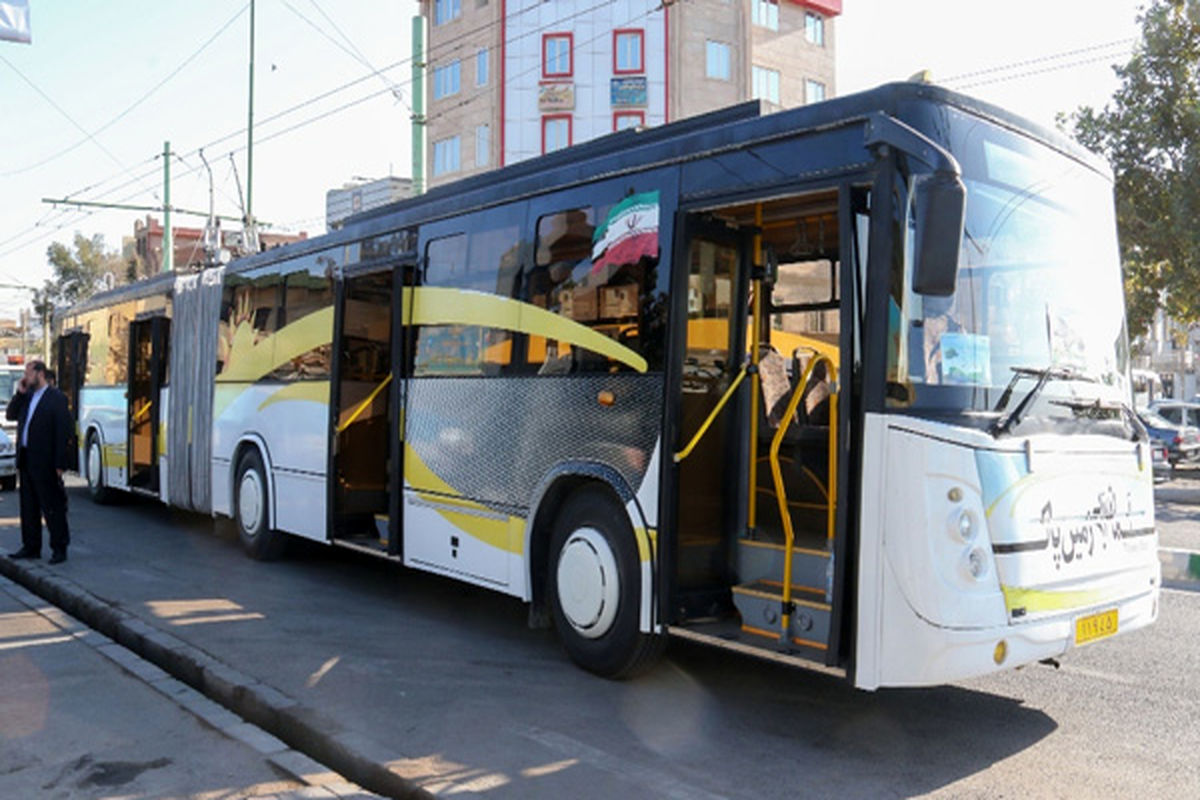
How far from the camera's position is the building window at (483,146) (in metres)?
44.0

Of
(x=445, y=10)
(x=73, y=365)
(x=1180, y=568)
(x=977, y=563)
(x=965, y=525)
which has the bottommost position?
(x=1180, y=568)

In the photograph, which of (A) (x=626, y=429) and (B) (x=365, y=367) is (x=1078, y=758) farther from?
(B) (x=365, y=367)

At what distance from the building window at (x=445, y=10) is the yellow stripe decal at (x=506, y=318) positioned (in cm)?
4035

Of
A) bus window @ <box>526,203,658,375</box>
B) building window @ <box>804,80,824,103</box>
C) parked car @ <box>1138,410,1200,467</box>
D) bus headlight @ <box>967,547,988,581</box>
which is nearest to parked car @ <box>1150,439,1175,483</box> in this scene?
parked car @ <box>1138,410,1200,467</box>

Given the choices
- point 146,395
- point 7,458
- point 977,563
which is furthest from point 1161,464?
point 7,458

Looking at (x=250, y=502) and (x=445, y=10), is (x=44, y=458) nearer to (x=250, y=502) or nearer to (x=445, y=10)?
(x=250, y=502)

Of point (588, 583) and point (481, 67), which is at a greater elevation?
point (481, 67)

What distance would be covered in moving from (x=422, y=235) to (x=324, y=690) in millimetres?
3921

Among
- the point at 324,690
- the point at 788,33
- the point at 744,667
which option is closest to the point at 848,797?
the point at 744,667

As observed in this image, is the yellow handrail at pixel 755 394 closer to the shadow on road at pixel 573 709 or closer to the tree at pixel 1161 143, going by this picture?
the shadow on road at pixel 573 709

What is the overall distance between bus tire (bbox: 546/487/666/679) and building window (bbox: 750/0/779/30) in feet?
131

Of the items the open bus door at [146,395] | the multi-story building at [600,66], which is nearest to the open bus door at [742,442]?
the open bus door at [146,395]

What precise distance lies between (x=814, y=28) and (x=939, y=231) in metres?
44.8

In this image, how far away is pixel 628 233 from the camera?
6625 millimetres
